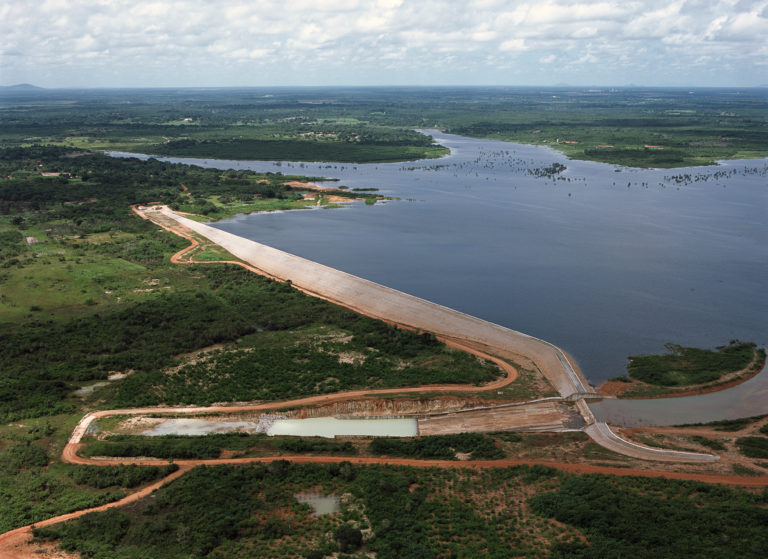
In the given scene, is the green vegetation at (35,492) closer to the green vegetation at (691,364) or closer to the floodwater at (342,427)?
the floodwater at (342,427)

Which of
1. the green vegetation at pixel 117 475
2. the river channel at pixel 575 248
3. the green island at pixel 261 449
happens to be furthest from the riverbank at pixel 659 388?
the green vegetation at pixel 117 475

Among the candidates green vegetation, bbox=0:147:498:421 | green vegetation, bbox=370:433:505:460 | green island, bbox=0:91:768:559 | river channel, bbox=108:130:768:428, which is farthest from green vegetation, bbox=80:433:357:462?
river channel, bbox=108:130:768:428

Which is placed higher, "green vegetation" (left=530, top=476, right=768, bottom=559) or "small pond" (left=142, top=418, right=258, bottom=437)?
"green vegetation" (left=530, top=476, right=768, bottom=559)

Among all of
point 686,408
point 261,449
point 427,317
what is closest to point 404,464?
point 261,449

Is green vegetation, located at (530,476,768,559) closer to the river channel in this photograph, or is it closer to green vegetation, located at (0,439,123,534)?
the river channel

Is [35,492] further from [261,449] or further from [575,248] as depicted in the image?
[575,248]

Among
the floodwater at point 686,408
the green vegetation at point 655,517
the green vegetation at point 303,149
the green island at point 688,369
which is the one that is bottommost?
the floodwater at point 686,408
